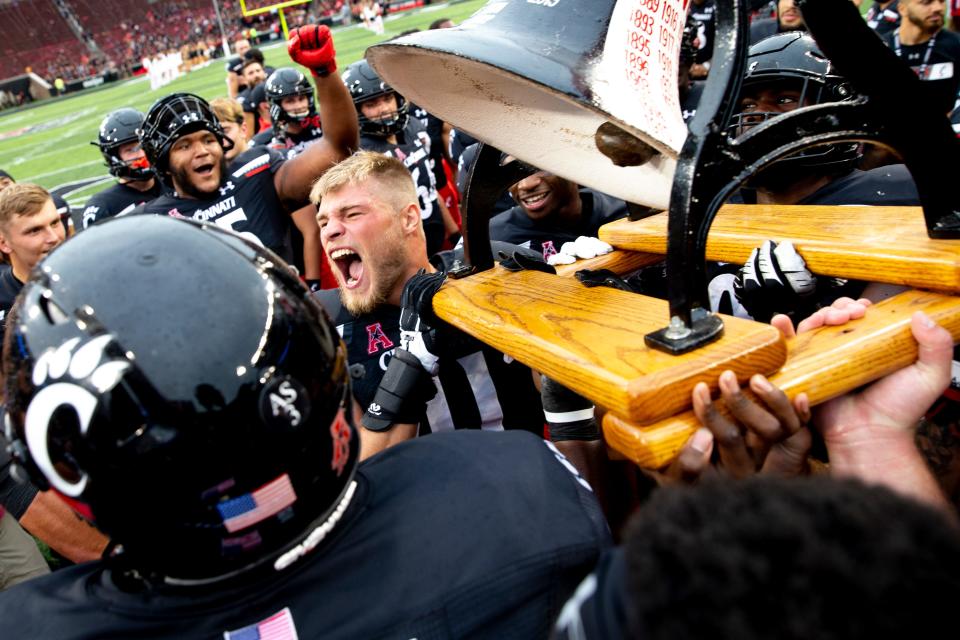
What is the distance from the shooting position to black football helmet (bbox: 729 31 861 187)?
2.05 metres

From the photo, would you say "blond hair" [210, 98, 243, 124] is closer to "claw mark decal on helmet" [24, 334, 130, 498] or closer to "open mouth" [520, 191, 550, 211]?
"open mouth" [520, 191, 550, 211]

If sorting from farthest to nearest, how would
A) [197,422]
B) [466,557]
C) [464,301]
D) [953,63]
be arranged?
[953,63] → [464,301] → [466,557] → [197,422]

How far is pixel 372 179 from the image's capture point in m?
2.71

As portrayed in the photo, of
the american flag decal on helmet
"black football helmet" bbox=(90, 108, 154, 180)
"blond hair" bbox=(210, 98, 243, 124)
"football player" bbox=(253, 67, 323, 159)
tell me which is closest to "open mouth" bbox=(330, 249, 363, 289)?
the american flag decal on helmet

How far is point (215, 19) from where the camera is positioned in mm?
41969

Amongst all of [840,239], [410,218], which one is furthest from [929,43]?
[840,239]

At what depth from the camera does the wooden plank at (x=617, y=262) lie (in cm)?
167

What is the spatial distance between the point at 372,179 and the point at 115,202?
320cm

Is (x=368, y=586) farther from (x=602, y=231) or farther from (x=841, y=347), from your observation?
(x=602, y=231)

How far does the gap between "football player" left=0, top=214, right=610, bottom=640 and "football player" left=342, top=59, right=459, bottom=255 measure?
3.92 meters

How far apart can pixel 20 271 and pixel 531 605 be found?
4.10 metres

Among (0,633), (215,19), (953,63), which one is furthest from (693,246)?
(215,19)

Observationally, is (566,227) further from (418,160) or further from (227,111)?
(227,111)

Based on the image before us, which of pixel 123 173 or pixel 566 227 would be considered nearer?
pixel 566 227
